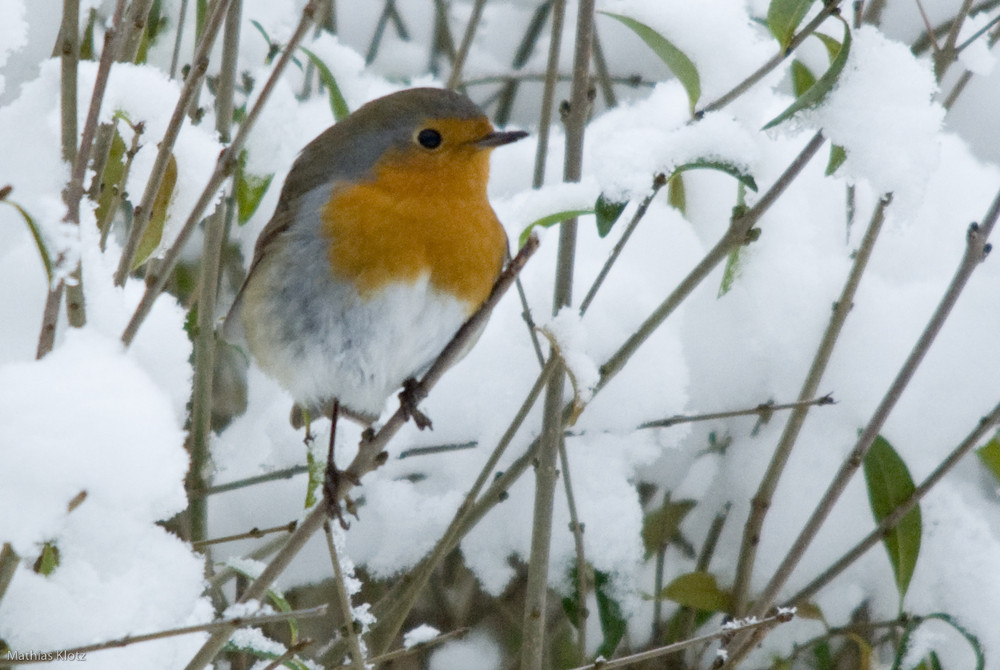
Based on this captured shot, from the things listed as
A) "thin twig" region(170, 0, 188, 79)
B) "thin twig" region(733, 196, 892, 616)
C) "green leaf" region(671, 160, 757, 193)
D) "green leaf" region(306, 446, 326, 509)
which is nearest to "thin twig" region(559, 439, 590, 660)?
"thin twig" region(733, 196, 892, 616)

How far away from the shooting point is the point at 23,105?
5.89 ft

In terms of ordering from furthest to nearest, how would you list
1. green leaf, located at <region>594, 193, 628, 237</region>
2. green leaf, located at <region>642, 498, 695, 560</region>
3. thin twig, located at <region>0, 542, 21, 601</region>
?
1. green leaf, located at <region>642, 498, 695, 560</region>
2. green leaf, located at <region>594, 193, 628, 237</region>
3. thin twig, located at <region>0, 542, 21, 601</region>

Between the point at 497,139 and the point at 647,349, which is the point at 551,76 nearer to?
the point at 497,139

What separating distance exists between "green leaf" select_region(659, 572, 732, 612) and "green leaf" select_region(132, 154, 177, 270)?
49.2 inches

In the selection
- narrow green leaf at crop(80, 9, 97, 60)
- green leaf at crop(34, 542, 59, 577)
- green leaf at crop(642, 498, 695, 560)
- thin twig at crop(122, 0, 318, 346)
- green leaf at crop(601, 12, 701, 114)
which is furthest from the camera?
green leaf at crop(642, 498, 695, 560)

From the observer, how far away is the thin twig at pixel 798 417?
6.53ft

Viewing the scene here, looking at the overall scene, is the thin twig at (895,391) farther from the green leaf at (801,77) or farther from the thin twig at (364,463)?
the thin twig at (364,463)

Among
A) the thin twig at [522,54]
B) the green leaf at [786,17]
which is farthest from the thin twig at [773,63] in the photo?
the thin twig at [522,54]

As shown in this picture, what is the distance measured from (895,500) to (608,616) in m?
A: 0.63

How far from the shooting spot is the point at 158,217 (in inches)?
71.4

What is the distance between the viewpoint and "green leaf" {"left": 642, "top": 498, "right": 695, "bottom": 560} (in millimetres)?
2527

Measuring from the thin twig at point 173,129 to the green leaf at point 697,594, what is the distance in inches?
51.1

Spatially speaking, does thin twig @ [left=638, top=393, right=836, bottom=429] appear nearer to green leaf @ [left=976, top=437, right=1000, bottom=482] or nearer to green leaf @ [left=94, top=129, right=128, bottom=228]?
green leaf @ [left=976, top=437, right=1000, bottom=482]

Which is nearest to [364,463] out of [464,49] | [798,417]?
[798,417]
